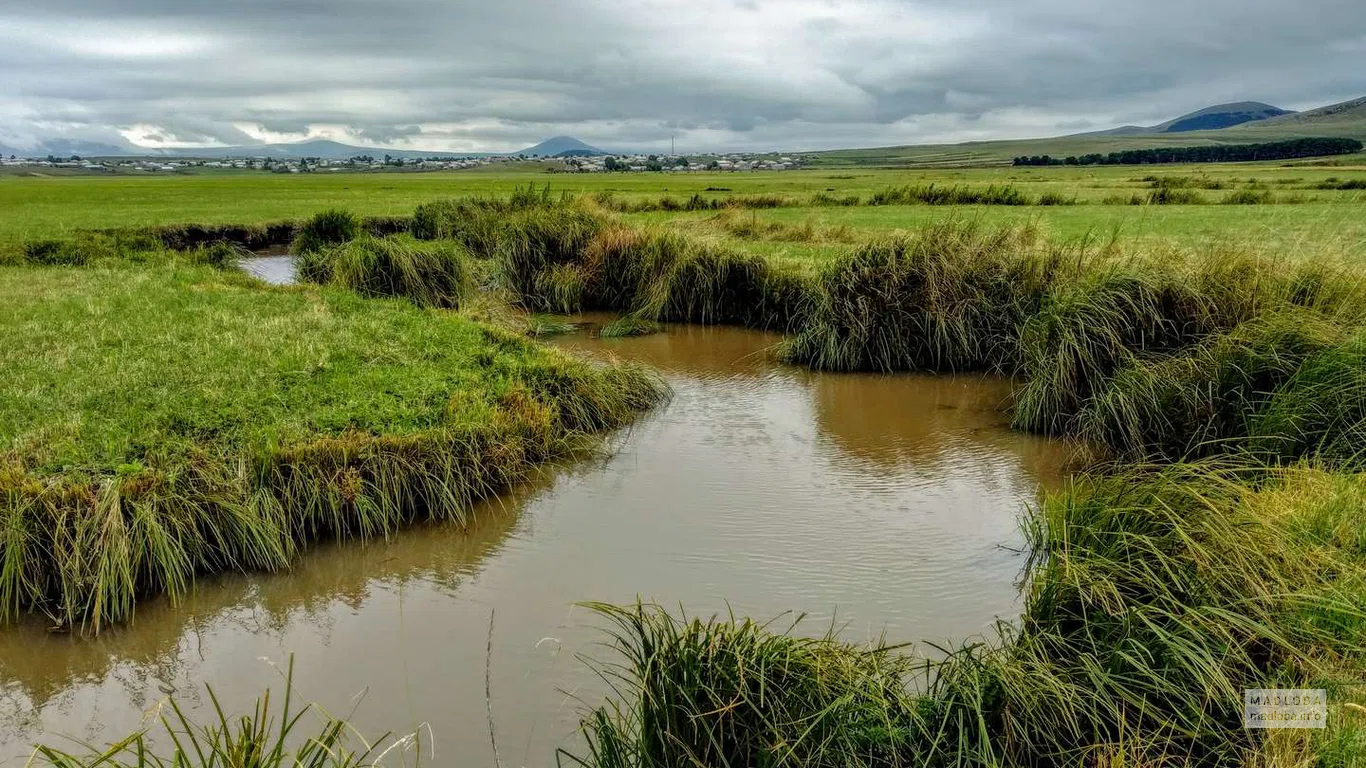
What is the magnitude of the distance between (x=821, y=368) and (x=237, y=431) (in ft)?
23.3

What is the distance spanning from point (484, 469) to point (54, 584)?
2834 millimetres

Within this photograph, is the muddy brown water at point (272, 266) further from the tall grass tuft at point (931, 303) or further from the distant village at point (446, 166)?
the distant village at point (446, 166)

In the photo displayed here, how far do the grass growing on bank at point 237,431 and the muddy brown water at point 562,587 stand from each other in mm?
272

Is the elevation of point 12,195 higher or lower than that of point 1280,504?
higher

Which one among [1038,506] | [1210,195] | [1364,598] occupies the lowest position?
[1038,506]

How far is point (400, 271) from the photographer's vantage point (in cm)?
1402

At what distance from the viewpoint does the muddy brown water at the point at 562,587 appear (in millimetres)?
4270

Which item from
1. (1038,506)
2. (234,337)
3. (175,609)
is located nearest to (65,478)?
(175,609)

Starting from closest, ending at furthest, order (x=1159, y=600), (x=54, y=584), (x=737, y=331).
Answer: (x=1159, y=600) < (x=54, y=584) < (x=737, y=331)

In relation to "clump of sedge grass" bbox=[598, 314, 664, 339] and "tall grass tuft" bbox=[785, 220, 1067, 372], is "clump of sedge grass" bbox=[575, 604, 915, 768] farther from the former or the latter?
"clump of sedge grass" bbox=[598, 314, 664, 339]

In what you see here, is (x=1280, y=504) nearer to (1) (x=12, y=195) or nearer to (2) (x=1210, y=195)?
(2) (x=1210, y=195)

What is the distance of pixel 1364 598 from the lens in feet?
11.1

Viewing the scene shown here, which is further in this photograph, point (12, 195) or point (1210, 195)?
point (12, 195)

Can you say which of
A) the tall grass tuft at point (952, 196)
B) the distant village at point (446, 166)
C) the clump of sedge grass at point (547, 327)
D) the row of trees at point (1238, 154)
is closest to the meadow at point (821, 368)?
the clump of sedge grass at point (547, 327)
